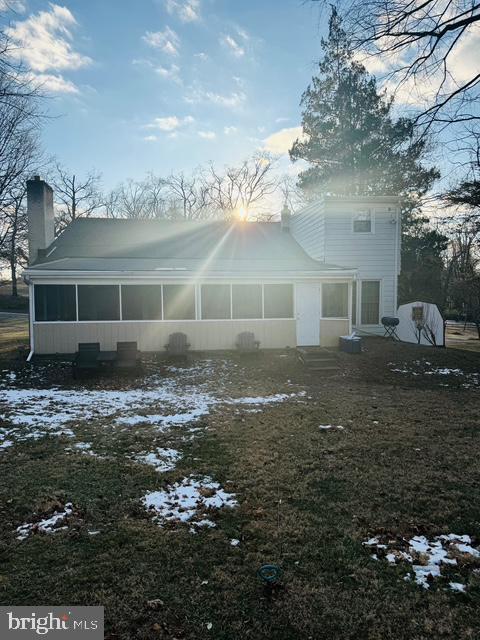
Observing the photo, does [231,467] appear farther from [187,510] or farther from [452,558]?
[452,558]

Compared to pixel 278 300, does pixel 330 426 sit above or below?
→ below

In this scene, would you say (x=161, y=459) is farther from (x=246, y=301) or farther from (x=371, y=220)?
(x=371, y=220)

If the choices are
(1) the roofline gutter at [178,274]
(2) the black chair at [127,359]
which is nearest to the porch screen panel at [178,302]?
(1) the roofline gutter at [178,274]

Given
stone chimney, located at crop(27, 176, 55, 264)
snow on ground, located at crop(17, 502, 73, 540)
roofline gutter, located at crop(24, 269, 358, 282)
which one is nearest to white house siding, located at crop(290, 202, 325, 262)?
roofline gutter, located at crop(24, 269, 358, 282)

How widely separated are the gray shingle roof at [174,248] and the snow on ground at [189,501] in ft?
33.2

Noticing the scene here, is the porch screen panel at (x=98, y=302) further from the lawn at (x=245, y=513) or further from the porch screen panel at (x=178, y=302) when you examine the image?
the lawn at (x=245, y=513)

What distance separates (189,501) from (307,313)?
11.1 metres

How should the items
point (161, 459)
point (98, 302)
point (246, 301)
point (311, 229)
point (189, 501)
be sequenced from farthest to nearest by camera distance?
point (311, 229) → point (246, 301) → point (98, 302) → point (161, 459) → point (189, 501)

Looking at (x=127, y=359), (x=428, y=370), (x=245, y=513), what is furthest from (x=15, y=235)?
(x=245, y=513)

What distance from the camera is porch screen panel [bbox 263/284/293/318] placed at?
1459cm

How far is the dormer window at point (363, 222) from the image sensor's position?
16406 mm

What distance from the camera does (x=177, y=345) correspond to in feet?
43.6

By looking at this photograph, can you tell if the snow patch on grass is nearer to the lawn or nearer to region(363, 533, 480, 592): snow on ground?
the lawn

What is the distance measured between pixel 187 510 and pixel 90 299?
10.7 metres
